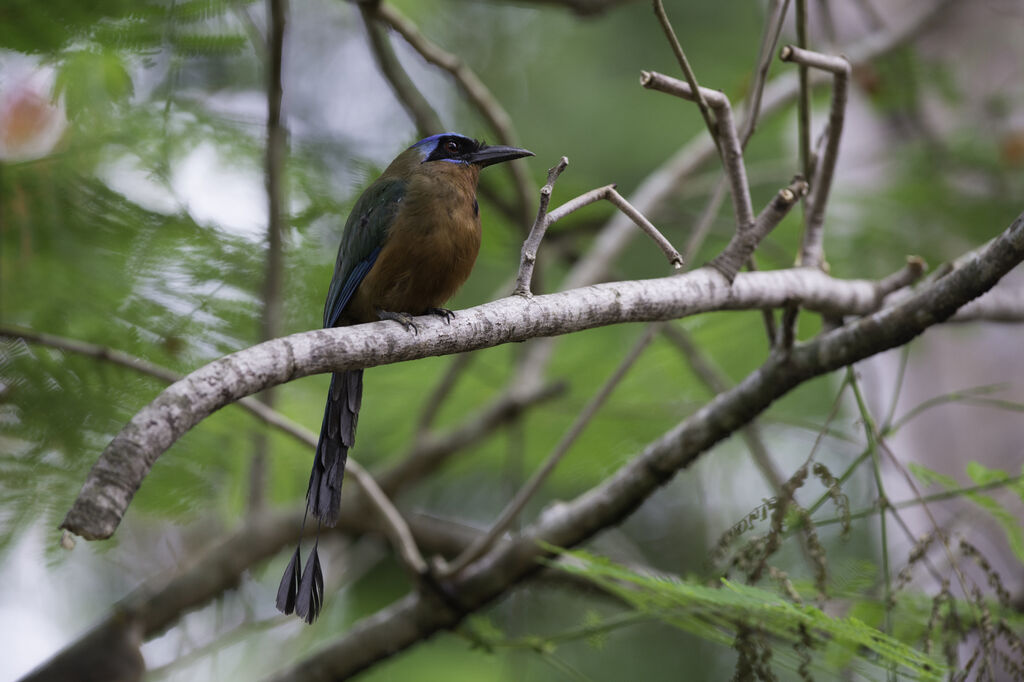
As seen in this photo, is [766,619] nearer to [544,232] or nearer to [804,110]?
[544,232]

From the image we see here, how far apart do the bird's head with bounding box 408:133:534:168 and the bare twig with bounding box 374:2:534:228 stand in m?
0.39

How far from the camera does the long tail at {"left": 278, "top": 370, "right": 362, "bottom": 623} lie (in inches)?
92.8

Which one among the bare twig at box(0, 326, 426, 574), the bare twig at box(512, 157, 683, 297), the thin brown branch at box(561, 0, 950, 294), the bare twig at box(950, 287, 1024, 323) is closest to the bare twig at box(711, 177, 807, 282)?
the bare twig at box(512, 157, 683, 297)

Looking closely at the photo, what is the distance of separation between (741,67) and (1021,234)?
519 centimetres

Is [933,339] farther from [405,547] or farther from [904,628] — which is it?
[405,547]

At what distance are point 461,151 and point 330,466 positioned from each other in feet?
4.44

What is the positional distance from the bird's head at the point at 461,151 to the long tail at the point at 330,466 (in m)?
→ 0.97

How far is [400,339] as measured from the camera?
6.21ft

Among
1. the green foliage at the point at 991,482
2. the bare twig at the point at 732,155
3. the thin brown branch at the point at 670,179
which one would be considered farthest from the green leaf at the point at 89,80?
the green foliage at the point at 991,482

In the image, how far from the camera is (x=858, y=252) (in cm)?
451

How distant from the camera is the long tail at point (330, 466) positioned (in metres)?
2.36

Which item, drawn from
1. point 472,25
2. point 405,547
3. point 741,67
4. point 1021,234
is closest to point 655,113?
point 741,67

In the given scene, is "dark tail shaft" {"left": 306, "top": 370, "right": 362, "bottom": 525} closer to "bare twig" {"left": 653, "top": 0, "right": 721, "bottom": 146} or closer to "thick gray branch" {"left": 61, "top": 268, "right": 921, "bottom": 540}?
"thick gray branch" {"left": 61, "top": 268, "right": 921, "bottom": 540}

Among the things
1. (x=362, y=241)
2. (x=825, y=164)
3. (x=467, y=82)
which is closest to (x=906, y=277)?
(x=825, y=164)
